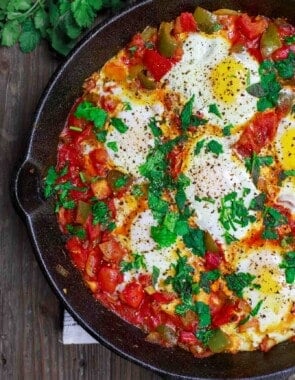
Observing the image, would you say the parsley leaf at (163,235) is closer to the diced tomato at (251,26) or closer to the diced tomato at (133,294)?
the diced tomato at (133,294)

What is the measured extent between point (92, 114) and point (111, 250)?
35.5 inches

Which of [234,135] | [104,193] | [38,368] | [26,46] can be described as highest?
[26,46]

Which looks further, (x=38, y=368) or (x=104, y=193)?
(x=38, y=368)

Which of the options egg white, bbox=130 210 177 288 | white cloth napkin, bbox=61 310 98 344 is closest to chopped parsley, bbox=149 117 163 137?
egg white, bbox=130 210 177 288

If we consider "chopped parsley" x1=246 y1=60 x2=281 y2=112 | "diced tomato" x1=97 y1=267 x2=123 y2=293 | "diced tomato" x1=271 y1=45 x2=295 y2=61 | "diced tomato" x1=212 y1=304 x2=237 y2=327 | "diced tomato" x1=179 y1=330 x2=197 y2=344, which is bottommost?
"diced tomato" x1=179 y1=330 x2=197 y2=344

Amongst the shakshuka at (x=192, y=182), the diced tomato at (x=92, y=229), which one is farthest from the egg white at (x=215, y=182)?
the diced tomato at (x=92, y=229)

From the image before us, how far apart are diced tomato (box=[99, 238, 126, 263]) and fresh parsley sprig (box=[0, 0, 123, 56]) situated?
137 cm

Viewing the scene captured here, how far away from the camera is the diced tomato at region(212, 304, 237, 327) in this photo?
4535 millimetres

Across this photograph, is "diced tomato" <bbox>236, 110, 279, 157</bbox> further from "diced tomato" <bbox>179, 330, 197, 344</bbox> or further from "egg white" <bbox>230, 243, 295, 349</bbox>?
"diced tomato" <bbox>179, 330, 197, 344</bbox>

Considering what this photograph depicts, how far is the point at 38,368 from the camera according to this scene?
526 centimetres

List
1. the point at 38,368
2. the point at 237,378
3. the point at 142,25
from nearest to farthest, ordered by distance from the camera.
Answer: the point at 237,378, the point at 142,25, the point at 38,368

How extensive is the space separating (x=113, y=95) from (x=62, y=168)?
0.61 m

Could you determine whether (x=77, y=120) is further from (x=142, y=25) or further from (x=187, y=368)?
(x=187, y=368)

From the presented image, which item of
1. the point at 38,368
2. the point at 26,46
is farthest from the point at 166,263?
the point at 26,46
